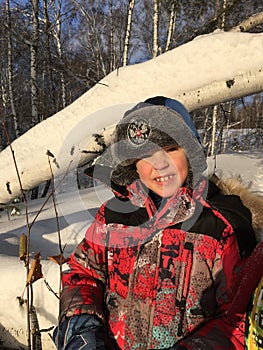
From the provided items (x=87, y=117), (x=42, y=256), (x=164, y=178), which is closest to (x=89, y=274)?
(x=164, y=178)

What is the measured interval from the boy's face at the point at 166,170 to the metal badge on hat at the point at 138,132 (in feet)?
0.23

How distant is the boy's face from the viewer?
3.99 feet

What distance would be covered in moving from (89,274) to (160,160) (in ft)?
1.72

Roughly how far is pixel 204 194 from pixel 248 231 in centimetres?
20

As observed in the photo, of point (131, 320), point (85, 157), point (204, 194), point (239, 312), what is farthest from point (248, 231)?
point (85, 157)

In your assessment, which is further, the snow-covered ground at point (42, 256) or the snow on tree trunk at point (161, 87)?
the snow-covered ground at point (42, 256)

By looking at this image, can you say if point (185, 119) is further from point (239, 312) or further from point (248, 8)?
point (248, 8)

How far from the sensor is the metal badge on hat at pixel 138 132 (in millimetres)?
1261

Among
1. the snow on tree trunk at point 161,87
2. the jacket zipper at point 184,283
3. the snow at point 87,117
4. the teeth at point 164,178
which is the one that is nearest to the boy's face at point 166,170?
the teeth at point 164,178

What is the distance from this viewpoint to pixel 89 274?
4.31 ft

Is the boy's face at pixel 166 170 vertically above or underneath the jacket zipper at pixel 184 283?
above

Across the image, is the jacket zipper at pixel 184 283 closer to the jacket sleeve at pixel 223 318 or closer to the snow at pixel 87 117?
the jacket sleeve at pixel 223 318

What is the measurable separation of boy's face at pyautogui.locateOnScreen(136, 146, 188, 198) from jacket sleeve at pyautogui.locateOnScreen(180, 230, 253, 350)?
26 cm

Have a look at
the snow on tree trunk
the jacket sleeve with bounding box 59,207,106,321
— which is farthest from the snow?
the jacket sleeve with bounding box 59,207,106,321
